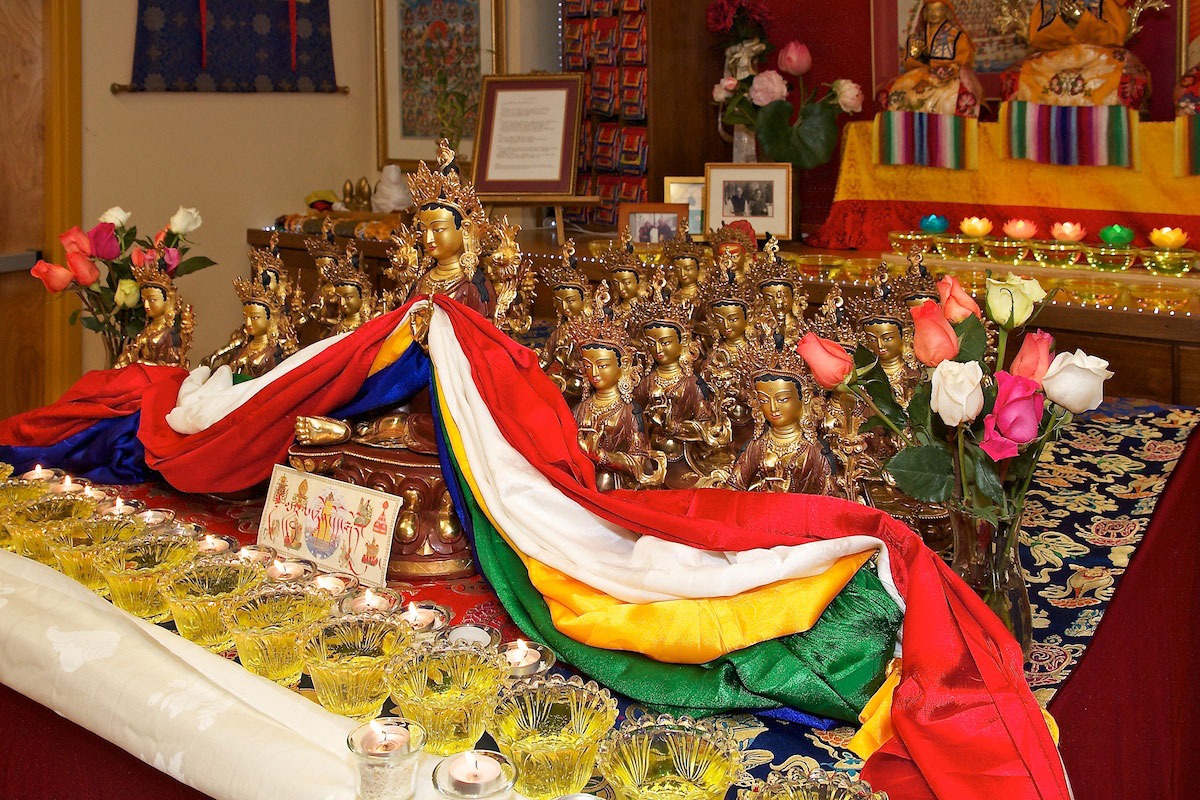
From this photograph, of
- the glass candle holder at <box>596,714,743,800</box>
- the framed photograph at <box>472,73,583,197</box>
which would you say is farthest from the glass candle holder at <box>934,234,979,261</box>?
the glass candle holder at <box>596,714,743,800</box>

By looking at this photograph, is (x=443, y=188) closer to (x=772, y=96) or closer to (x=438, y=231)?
(x=438, y=231)

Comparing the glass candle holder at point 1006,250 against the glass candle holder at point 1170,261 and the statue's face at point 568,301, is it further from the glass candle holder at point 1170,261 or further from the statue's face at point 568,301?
the statue's face at point 568,301

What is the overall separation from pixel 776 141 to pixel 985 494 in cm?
329

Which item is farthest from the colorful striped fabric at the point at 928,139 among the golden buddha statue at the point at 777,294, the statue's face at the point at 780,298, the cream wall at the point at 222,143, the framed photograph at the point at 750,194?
the statue's face at the point at 780,298

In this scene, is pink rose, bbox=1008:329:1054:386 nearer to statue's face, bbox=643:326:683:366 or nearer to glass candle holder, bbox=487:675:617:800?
glass candle holder, bbox=487:675:617:800

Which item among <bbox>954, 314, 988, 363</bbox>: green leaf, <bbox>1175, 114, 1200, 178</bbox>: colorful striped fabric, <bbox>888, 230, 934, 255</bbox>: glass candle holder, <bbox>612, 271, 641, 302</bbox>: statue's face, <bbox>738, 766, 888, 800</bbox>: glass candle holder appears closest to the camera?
<bbox>738, 766, 888, 800</bbox>: glass candle holder

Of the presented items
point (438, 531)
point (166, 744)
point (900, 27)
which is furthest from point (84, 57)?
point (166, 744)

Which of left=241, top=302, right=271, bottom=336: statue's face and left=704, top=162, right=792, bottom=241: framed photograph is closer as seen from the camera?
left=241, top=302, right=271, bottom=336: statue's face

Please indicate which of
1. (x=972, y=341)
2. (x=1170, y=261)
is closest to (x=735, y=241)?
(x=1170, y=261)

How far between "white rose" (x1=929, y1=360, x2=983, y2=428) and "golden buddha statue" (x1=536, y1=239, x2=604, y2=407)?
0.95m

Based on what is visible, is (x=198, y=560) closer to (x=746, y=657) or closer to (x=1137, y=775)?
(x=746, y=657)

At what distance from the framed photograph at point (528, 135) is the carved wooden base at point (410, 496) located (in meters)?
2.66

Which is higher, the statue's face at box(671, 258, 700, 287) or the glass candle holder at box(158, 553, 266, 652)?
the statue's face at box(671, 258, 700, 287)

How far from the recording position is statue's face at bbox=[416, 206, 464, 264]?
67.3 inches
